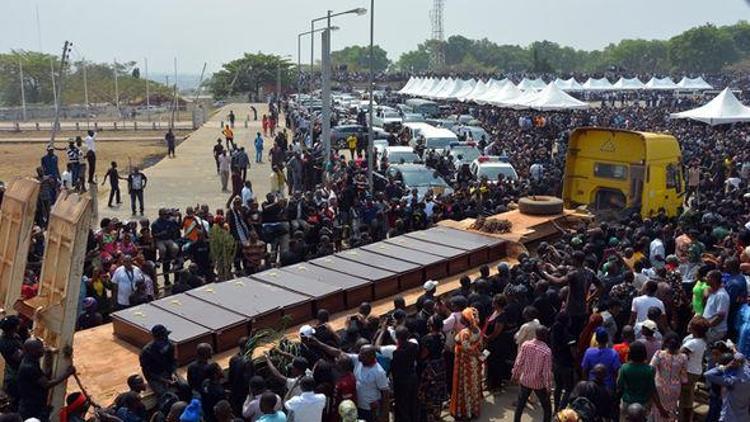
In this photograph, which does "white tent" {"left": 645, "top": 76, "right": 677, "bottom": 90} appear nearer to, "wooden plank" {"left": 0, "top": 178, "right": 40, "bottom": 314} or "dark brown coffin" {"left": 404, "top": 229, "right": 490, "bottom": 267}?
"dark brown coffin" {"left": 404, "top": 229, "right": 490, "bottom": 267}

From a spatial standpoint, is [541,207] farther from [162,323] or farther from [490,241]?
[162,323]

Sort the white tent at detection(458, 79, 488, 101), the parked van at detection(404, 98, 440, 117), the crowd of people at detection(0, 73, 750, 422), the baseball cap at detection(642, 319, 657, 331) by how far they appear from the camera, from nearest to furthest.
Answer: the crowd of people at detection(0, 73, 750, 422)
the baseball cap at detection(642, 319, 657, 331)
the white tent at detection(458, 79, 488, 101)
the parked van at detection(404, 98, 440, 117)

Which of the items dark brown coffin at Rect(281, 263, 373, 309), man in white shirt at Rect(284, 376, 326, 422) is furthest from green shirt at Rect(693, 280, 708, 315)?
man in white shirt at Rect(284, 376, 326, 422)

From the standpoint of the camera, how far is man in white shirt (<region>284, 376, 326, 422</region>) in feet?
21.0

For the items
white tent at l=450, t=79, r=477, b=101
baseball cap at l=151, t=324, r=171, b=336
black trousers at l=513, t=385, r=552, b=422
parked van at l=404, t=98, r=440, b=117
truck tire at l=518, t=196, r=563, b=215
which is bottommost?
black trousers at l=513, t=385, r=552, b=422

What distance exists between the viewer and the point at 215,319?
816 cm

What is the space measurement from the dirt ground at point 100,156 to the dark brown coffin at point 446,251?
58.2 ft

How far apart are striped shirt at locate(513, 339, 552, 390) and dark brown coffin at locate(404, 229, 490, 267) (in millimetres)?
3420

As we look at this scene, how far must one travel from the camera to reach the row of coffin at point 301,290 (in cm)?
801

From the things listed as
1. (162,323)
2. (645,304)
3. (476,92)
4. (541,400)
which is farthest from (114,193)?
(476,92)

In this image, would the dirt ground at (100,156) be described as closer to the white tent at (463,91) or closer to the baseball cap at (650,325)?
the white tent at (463,91)

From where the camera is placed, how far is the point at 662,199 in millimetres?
15117

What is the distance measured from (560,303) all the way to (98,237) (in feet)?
24.0

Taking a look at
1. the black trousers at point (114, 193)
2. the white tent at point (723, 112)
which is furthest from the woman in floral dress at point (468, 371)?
the white tent at point (723, 112)
